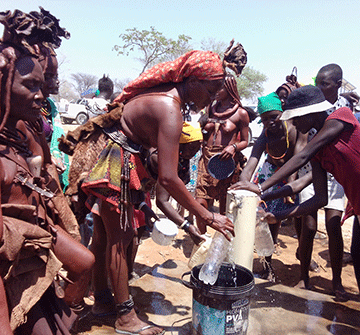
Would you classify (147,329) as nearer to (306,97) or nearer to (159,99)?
(159,99)

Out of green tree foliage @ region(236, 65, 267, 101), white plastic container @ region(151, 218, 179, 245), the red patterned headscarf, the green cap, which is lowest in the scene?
white plastic container @ region(151, 218, 179, 245)

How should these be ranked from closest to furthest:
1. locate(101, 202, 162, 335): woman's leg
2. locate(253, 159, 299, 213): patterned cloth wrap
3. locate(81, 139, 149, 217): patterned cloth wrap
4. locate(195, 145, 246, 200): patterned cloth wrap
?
1. locate(81, 139, 149, 217): patterned cloth wrap
2. locate(101, 202, 162, 335): woman's leg
3. locate(253, 159, 299, 213): patterned cloth wrap
4. locate(195, 145, 246, 200): patterned cloth wrap

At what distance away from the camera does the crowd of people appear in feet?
5.13

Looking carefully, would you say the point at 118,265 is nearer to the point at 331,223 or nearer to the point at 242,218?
the point at 242,218

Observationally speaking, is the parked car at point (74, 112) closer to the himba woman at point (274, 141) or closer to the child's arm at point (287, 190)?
the himba woman at point (274, 141)

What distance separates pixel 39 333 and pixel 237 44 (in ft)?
12.8

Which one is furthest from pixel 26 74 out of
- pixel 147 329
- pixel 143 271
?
pixel 143 271

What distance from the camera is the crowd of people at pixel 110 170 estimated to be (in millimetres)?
1562

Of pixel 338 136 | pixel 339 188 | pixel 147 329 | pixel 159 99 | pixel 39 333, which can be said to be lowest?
pixel 147 329

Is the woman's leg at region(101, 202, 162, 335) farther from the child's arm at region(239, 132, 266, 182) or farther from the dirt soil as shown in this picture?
the child's arm at region(239, 132, 266, 182)

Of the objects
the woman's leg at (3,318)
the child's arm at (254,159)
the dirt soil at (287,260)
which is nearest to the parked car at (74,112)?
the dirt soil at (287,260)

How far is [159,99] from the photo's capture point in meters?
2.25

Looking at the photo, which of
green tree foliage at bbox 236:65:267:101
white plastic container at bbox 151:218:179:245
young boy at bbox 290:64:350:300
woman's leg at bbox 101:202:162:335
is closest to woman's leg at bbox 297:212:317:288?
young boy at bbox 290:64:350:300

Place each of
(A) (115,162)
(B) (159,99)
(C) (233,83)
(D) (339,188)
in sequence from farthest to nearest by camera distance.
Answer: (C) (233,83), (D) (339,188), (A) (115,162), (B) (159,99)
